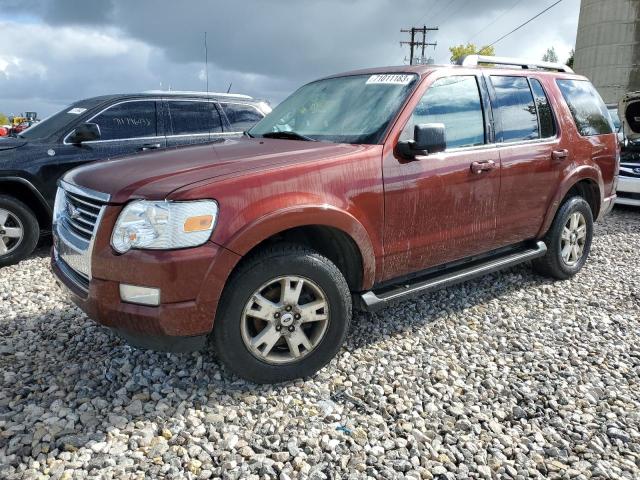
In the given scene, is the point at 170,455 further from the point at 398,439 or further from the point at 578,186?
→ the point at 578,186

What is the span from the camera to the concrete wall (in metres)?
39.3

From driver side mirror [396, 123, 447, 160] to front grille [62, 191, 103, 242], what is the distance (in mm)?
1810

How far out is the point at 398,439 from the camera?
2463mm

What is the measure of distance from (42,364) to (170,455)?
1.36 meters

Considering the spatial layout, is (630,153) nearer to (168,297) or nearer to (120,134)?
(120,134)

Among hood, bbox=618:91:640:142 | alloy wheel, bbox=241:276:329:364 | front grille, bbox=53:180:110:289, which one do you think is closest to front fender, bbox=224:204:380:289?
alloy wheel, bbox=241:276:329:364

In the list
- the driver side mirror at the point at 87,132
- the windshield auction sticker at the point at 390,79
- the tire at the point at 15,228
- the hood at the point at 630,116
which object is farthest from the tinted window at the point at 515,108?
the hood at the point at 630,116

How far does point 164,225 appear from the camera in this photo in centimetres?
240

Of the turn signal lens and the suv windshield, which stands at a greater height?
the suv windshield

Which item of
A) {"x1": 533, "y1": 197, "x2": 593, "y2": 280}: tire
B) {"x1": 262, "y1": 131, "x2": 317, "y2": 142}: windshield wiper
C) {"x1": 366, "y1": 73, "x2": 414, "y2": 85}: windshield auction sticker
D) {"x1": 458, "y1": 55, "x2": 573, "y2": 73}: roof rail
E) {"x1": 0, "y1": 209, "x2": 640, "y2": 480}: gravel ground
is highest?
{"x1": 458, "y1": 55, "x2": 573, "y2": 73}: roof rail

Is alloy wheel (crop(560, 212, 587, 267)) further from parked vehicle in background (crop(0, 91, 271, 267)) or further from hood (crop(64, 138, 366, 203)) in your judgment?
parked vehicle in background (crop(0, 91, 271, 267))

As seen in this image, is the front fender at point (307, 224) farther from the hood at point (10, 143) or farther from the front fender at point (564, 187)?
the hood at point (10, 143)

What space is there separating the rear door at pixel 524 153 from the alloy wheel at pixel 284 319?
71.6 inches

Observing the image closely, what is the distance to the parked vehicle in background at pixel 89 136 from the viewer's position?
17.1ft
